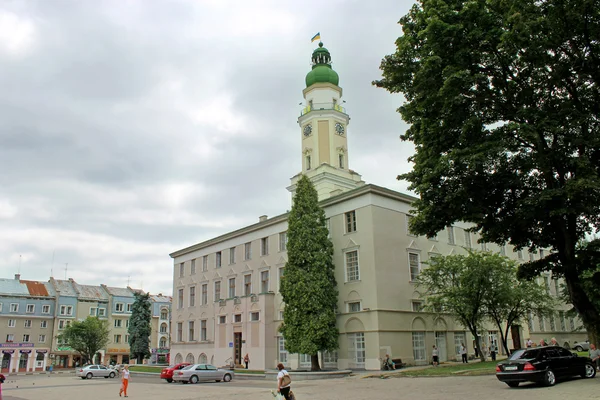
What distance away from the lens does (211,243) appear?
5441 centimetres

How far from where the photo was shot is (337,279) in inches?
1511

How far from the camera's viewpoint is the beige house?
3581 centimetres

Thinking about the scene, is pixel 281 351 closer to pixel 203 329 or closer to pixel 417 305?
pixel 417 305

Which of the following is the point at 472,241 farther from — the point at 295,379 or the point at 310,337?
the point at 295,379

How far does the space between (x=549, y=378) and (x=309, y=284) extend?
19800 millimetres

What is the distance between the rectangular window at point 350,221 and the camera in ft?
125

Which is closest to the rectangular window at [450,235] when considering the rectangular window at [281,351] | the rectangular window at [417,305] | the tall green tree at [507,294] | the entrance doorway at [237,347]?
the rectangular window at [417,305]

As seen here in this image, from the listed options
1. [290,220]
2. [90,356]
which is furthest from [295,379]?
[90,356]

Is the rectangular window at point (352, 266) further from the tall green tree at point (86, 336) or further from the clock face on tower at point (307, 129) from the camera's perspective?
the tall green tree at point (86, 336)

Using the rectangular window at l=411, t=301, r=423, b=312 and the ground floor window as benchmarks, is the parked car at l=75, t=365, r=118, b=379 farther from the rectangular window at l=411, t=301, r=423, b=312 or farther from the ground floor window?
the rectangular window at l=411, t=301, r=423, b=312

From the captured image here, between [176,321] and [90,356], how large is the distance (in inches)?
703

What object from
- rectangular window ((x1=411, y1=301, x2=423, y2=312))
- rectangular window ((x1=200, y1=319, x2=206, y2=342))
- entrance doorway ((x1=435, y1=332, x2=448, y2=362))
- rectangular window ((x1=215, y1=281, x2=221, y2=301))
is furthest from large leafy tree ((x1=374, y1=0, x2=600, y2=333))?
rectangular window ((x1=200, y1=319, x2=206, y2=342))

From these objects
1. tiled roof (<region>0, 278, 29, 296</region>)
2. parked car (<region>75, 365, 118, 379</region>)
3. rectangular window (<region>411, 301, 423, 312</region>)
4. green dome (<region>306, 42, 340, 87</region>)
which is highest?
green dome (<region>306, 42, 340, 87</region>)

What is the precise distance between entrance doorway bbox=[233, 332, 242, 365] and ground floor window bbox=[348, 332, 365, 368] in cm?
1299
